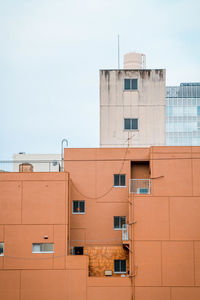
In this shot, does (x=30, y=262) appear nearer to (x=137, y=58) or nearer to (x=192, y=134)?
(x=137, y=58)

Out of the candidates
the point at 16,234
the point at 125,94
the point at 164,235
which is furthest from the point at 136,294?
the point at 125,94

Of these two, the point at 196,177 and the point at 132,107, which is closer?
the point at 196,177

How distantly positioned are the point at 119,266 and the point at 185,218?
18.8 ft

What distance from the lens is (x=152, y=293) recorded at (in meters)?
28.9

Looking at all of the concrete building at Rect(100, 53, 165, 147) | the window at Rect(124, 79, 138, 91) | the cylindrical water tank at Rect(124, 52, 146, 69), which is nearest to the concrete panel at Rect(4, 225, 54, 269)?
the concrete building at Rect(100, 53, 165, 147)

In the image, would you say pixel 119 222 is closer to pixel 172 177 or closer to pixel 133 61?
pixel 172 177

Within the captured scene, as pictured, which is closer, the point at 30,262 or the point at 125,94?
the point at 30,262

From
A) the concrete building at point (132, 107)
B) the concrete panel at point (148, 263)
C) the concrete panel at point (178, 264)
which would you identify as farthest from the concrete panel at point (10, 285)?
the concrete building at point (132, 107)

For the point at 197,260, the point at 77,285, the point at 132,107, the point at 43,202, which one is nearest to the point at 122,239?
the point at 77,285

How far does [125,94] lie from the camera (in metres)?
37.4

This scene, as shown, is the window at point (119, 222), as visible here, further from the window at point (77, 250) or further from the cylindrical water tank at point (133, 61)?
the cylindrical water tank at point (133, 61)

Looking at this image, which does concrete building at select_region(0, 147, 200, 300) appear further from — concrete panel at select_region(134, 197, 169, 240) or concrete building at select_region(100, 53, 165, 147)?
concrete building at select_region(100, 53, 165, 147)

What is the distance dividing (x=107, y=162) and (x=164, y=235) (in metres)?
6.51

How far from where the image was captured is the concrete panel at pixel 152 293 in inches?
1136
